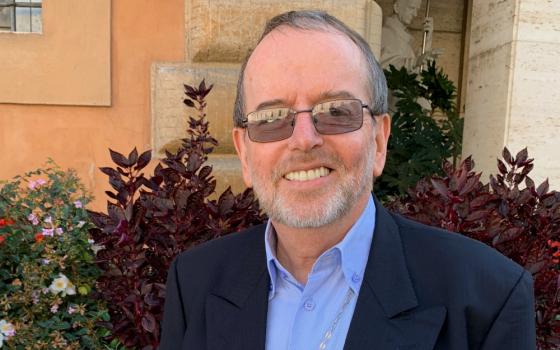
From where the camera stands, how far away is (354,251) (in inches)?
54.6

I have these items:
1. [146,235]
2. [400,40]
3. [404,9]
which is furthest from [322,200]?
[404,9]

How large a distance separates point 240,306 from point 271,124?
1.76ft

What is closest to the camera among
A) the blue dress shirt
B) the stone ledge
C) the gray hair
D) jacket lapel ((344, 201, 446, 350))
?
jacket lapel ((344, 201, 446, 350))

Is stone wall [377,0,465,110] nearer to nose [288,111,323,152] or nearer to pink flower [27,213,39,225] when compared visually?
pink flower [27,213,39,225]

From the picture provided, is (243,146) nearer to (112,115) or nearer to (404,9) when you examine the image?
(112,115)

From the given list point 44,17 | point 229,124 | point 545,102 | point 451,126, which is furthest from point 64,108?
point 451,126

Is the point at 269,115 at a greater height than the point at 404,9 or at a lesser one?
lesser

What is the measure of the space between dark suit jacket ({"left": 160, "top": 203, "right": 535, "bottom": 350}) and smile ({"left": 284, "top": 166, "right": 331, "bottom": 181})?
234 millimetres

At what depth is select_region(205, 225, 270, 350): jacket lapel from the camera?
1.38m

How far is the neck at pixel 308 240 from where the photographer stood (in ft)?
4.59

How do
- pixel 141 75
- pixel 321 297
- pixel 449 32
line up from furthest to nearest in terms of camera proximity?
pixel 449 32 < pixel 141 75 < pixel 321 297

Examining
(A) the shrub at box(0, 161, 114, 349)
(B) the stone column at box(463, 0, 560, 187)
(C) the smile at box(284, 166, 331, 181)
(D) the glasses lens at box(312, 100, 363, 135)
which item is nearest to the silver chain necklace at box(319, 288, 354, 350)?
(C) the smile at box(284, 166, 331, 181)

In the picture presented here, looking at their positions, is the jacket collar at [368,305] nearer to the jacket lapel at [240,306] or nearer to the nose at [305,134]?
the jacket lapel at [240,306]

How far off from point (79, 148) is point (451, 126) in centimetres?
366
